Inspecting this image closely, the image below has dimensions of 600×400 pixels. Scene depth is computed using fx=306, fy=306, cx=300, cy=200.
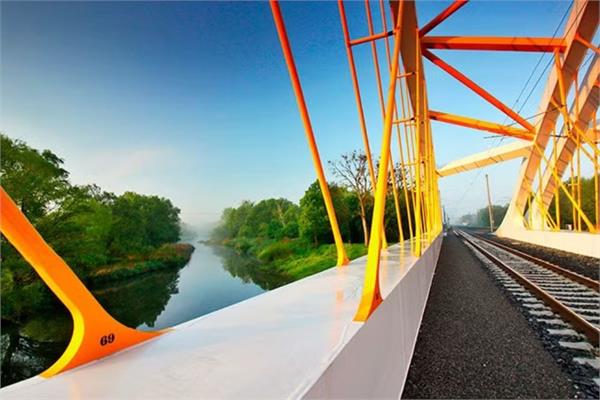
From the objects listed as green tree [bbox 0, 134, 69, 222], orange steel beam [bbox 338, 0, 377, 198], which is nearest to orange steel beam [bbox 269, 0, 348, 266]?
orange steel beam [bbox 338, 0, 377, 198]

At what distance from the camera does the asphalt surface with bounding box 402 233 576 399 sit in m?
2.54

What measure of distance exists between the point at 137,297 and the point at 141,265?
28.8ft

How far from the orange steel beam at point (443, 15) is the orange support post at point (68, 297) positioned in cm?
1046

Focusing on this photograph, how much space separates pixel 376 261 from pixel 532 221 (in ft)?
92.2

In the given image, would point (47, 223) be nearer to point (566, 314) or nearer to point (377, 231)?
point (377, 231)

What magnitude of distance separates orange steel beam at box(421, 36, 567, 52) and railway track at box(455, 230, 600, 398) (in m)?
8.76

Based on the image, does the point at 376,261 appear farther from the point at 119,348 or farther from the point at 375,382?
the point at 119,348

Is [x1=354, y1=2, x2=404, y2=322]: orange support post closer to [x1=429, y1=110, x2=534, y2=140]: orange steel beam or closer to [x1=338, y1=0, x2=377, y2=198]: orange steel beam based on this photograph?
[x1=338, y1=0, x2=377, y2=198]: orange steel beam

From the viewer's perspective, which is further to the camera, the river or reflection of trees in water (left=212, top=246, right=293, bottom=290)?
reflection of trees in water (left=212, top=246, right=293, bottom=290)

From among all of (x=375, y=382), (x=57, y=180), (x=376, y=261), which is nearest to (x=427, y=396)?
(x=375, y=382)

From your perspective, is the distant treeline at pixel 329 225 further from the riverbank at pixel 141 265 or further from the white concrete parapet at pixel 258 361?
the white concrete parapet at pixel 258 361

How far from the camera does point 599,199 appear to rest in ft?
41.5

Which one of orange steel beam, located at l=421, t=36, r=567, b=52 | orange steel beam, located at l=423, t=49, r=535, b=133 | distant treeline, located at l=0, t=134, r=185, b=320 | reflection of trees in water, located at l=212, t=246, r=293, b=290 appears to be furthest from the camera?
reflection of trees in water, located at l=212, t=246, r=293, b=290

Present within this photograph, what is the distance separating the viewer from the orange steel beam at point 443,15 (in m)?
8.50
